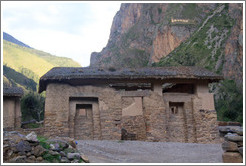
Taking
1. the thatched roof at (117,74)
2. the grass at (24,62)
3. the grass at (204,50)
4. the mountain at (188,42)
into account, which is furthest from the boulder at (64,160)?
the grass at (24,62)

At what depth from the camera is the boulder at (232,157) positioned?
7.35 meters

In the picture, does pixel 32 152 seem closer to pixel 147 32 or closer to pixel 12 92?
pixel 12 92

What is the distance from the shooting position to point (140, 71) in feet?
50.1

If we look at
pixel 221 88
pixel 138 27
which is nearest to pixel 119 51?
pixel 138 27

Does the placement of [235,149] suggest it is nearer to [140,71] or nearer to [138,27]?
[140,71]

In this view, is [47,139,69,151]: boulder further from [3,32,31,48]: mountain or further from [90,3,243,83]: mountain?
[3,32,31,48]: mountain

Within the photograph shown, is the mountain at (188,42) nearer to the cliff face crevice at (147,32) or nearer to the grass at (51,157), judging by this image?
the cliff face crevice at (147,32)

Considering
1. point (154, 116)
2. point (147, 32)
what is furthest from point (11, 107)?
point (147, 32)

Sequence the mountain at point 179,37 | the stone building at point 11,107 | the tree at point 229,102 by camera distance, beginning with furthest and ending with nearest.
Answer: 1. the mountain at point 179,37
2. the tree at point 229,102
3. the stone building at point 11,107

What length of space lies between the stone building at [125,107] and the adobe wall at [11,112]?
3.19 metres

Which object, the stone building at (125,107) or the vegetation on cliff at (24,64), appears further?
the vegetation on cliff at (24,64)

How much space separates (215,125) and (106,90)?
5425 millimetres

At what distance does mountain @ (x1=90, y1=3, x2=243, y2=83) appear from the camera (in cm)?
4429

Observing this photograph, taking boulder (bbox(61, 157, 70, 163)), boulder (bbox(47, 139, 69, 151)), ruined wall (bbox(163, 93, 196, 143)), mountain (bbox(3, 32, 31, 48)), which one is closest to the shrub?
ruined wall (bbox(163, 93, 196, 143))
